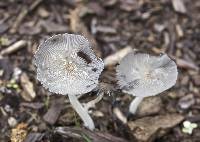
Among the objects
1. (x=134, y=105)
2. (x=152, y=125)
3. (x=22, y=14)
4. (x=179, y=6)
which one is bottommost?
(x=152, y=125)

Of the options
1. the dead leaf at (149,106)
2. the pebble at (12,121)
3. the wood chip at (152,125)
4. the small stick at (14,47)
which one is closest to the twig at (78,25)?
the small stick at (14,47)

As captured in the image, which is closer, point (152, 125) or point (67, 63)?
point (67, 63)

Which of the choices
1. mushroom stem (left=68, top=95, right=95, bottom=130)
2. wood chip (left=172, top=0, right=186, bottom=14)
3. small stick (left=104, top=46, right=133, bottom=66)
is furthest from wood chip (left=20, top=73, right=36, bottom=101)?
wood chip (left=172, top=0, right=186, bottom=14)

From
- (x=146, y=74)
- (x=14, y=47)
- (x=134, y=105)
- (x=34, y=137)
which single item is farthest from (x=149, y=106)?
(x=14, y=47)

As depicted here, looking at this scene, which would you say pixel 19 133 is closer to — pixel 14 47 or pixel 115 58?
pixel 14 47

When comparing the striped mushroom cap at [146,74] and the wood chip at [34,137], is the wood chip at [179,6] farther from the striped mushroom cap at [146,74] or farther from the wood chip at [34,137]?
the wood chip at [34,137]

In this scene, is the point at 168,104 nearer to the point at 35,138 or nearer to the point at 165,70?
the point at 165,70

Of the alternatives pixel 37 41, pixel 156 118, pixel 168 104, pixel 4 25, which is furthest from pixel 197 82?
pixel 4 25
